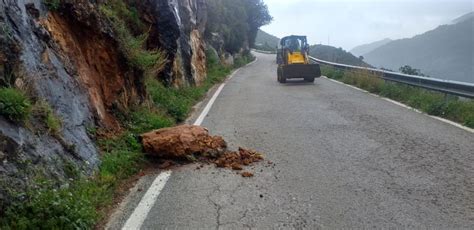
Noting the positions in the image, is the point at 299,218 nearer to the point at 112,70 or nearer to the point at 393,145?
the point at 393,145

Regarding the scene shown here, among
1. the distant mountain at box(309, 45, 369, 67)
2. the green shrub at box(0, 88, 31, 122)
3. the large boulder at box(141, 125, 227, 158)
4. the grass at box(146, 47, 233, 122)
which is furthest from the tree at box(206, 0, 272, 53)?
the green shrub at box(0, 88, 31, 122)

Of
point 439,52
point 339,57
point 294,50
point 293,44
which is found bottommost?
point 439,52

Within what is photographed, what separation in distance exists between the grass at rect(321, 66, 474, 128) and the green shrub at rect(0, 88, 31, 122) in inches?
315

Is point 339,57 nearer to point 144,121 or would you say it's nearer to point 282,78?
point 282,78

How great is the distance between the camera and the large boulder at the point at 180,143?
22.9 ft

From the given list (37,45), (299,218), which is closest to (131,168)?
(37,45)

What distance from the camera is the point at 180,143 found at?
7.04 m

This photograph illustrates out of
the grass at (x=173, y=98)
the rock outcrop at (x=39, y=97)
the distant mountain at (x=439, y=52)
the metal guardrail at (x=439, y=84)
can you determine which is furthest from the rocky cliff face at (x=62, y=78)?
the distant mountain at (x=439, y=52)

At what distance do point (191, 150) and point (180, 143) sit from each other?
0.65 ft

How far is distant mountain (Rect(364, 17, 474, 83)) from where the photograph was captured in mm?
96062

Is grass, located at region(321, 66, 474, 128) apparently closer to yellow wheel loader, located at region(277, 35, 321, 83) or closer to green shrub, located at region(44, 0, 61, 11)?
yellow wheel loader, located at region(277, 35, 321, 83)

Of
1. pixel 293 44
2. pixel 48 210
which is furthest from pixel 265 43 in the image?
pixel 48 210

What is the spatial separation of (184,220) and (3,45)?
300 centimetres

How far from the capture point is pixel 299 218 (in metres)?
4.73
